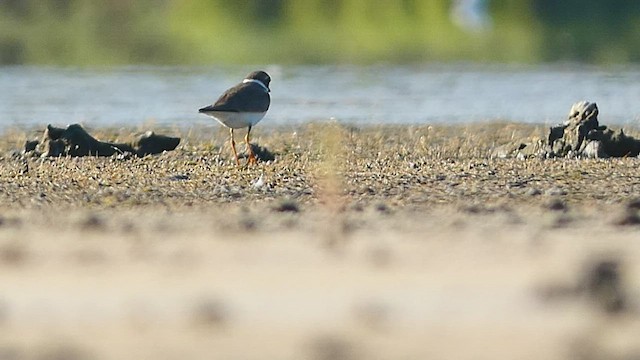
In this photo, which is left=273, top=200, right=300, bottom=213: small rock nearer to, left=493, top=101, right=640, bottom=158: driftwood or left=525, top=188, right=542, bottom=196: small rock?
left=525, top=188, right=542, bottom=196: small rock

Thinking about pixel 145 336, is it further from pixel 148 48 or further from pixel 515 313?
pixel 148 48

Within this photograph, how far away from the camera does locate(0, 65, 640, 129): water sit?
1806 cm

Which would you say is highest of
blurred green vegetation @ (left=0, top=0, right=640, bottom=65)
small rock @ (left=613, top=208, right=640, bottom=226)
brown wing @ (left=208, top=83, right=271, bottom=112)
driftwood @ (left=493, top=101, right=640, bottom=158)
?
blurred green vegetation @ (left=0, top=0, right=640, bottom=65)

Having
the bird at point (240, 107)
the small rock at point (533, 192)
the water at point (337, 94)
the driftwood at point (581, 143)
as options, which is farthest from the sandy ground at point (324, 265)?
the water at point (337, 94)

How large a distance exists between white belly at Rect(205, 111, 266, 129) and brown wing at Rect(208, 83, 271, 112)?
2.2 inches

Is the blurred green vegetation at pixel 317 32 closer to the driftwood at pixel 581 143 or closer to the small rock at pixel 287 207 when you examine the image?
the driftwood at pixel 581 143

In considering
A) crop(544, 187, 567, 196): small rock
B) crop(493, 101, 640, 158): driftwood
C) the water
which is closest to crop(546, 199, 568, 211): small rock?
crop(544, 187, 567, 196): small rock

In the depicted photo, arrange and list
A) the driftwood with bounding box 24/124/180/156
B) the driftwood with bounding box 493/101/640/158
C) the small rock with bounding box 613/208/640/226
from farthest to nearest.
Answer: the driftwood with bounding box 24/124/180/156
the driftwood with bounding box 493/101/640/158
the small rock with bounding box 613/208/640/226

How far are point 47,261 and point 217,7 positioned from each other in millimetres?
35717

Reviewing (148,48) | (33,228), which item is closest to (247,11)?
(148,48)

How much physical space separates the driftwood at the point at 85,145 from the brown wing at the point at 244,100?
53cm

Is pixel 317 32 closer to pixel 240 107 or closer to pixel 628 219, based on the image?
pixel 240 107

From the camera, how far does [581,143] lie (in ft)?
39.5

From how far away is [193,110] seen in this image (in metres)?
19.1
